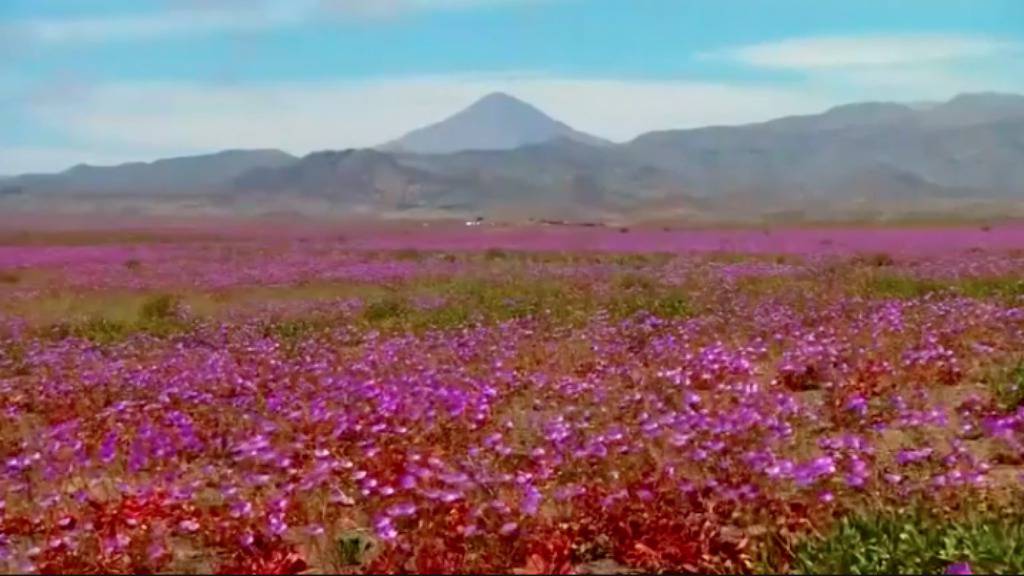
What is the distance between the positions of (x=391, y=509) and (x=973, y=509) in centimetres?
298

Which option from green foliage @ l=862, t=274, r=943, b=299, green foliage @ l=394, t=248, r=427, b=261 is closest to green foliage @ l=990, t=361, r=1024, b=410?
green foliage @ l=862, t=274, r=943, b=299

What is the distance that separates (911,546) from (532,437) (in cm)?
363

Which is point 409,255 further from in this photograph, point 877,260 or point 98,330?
point 98,330

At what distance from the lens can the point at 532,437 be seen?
873cm

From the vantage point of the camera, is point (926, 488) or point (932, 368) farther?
point (932, 368)

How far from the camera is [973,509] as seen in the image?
6.15m

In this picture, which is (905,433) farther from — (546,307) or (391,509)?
(546,307)

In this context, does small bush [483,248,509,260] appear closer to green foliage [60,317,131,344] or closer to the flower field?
the flower field

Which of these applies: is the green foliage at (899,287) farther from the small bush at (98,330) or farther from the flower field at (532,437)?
the small bush at (98,330)

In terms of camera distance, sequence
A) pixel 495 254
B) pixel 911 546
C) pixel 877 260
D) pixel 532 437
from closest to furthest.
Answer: pixel 911 546, pixel 532 437, pixel 877 260, pixel 495 254

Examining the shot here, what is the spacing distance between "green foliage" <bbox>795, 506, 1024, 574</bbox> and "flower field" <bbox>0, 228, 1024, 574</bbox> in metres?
0.01

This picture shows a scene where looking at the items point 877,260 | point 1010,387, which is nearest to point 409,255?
point 877,260

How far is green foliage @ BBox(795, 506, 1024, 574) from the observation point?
5309 mm

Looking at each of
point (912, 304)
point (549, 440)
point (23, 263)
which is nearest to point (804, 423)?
point (549, 440)
